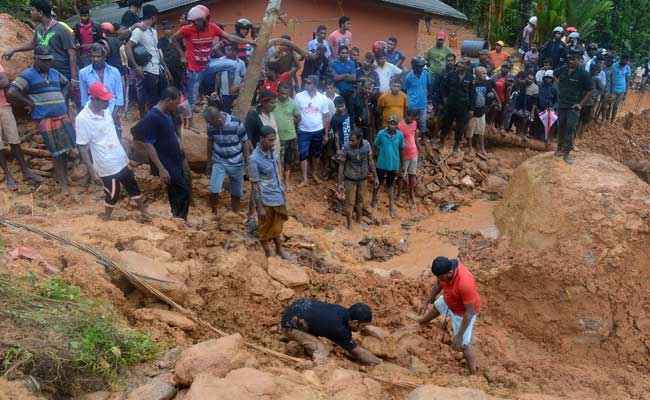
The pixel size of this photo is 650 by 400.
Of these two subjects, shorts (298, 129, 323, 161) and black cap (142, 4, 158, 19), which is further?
shorts (298, 129, 323, 161)

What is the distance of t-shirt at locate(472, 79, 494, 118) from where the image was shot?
32.6 feet

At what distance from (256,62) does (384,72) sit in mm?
2427

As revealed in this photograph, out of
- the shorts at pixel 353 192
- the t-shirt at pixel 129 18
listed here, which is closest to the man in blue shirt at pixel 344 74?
the shorts at pixel 353 192

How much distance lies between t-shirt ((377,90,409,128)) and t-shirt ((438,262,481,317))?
4.36 m

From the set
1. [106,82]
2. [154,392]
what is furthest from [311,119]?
[154,392]

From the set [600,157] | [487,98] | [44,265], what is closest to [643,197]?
[600,157]

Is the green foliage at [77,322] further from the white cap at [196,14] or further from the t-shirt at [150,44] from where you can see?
the white cap at [196,14]

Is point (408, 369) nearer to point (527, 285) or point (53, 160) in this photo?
point (527, 285)

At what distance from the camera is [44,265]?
4.45m

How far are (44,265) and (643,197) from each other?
6.68 meters

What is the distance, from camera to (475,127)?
1080 centimetres

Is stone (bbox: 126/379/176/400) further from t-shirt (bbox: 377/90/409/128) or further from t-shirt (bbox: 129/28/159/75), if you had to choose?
t-shirt (bbox: 377/90/409/128)

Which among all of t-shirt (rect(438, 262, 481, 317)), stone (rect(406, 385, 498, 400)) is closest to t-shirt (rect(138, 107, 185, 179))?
t-shirt (rect(438, 262, 481, 317))

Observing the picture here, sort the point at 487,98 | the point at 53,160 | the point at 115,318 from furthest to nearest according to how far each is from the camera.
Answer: the point at 487,98
the point at 53,160
the point at 115,318
